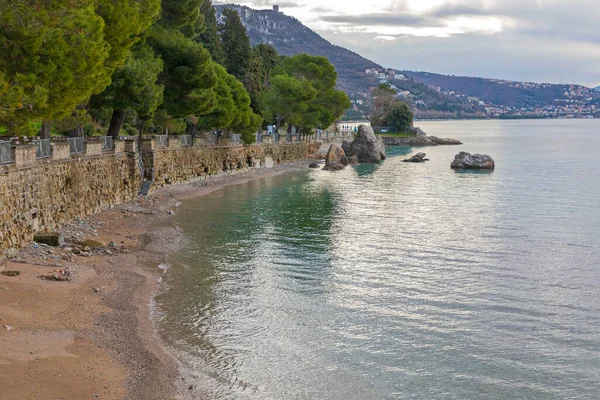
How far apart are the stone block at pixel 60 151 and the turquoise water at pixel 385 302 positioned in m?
6.72

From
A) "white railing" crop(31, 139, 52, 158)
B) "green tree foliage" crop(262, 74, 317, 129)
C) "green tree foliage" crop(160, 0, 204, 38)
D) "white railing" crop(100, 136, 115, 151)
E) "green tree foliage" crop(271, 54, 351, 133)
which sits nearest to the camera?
"white railing" crop(31, 139, 52, 158)

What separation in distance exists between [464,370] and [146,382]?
24.4 feet

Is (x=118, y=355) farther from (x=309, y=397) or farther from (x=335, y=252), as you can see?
(x=335, y=252)

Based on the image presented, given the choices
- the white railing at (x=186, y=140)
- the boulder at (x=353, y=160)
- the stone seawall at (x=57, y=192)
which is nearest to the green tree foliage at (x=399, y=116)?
the boulder at (x=353, y=160)

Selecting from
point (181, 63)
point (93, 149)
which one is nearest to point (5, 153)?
point (93, 149)

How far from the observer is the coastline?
13555mm

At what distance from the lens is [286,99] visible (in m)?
80.5

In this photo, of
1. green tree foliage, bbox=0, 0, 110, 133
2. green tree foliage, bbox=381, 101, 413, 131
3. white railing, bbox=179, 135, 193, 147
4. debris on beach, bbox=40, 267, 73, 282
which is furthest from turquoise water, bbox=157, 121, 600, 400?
green tree foliage, bbox=381, 101, 413, 131

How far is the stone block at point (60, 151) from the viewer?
28438mm

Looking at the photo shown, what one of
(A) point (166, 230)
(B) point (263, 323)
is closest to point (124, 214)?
(A) point (166, 230)

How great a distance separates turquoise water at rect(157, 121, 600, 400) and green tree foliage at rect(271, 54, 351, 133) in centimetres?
4845

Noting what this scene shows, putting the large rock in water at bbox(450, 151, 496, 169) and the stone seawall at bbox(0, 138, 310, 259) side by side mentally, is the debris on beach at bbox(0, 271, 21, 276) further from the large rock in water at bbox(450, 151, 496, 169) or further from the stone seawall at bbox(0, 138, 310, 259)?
the large rock in water at bbox(450, 151, 496, 169)

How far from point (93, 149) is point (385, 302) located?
19404 mm

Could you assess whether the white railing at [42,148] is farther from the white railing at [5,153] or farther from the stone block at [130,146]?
the stone block at [130,146]
